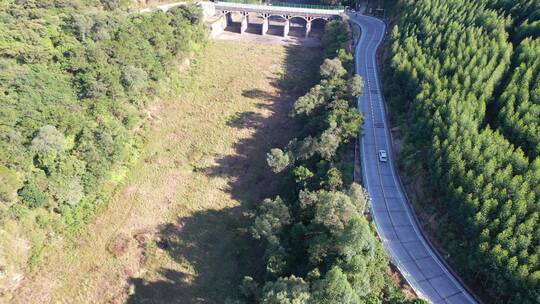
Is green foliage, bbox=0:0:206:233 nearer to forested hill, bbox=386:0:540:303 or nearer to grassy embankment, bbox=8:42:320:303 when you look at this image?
grassy embankment, bbox=8:42:320:303

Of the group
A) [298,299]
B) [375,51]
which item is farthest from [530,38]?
[298,299]

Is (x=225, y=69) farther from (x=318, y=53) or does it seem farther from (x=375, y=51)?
(x=375, y=51)

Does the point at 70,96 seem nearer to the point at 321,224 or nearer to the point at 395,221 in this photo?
the point at 321,224

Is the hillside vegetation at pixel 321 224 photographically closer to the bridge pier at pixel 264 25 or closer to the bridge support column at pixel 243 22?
the bridge pier at pixel 264 25

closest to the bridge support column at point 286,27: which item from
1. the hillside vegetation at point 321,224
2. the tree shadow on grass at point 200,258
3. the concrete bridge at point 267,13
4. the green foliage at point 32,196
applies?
the concrete bridge at point 267,13

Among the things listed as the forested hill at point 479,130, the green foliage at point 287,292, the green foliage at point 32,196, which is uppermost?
the forested hill at point 479,130

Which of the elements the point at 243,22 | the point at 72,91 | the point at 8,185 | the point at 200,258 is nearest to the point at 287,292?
the point at 200,258
